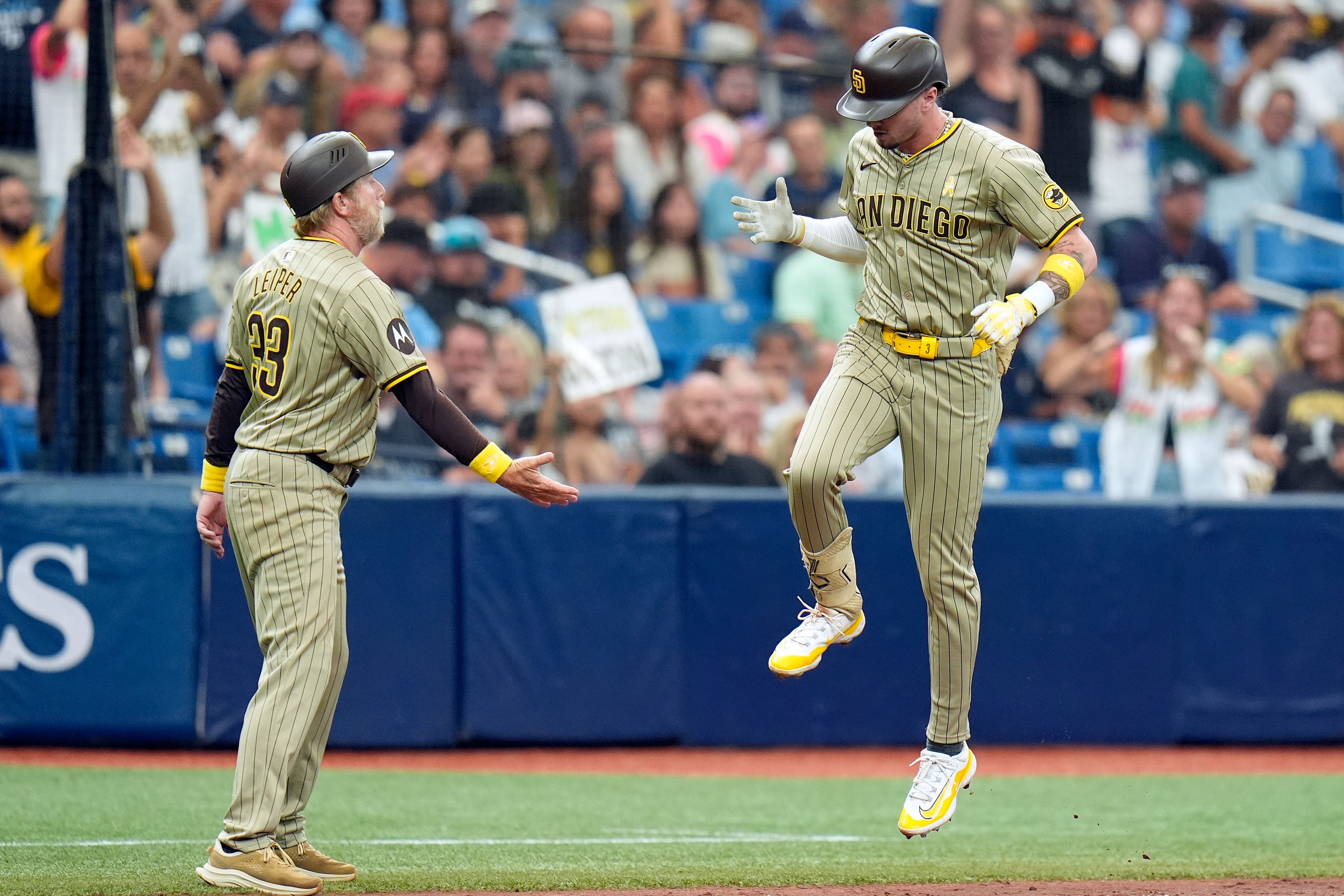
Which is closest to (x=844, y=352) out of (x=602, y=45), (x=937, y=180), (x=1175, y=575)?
(x=937, y=180)

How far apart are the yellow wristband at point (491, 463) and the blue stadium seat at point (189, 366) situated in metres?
4.89

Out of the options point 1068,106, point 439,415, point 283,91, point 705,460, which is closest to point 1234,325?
point 1068,106

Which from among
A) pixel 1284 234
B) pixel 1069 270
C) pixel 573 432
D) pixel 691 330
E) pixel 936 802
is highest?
pixel 1284 234

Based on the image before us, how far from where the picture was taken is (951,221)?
15.8ft

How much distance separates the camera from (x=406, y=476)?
9.07 m

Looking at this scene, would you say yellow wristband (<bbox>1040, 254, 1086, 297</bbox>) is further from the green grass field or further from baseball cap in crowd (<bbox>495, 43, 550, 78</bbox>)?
baseball cap in crowd (<bbox>495, 43, 550, 78</bbox>)

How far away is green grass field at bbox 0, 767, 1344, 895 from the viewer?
17.4ft

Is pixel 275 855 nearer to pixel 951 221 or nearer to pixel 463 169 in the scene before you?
pixel 951 221

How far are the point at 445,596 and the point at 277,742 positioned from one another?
11.9 ft

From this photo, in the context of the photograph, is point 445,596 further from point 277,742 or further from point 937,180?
point 937,180

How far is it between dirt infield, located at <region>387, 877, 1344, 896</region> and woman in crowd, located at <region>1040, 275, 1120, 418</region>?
5.11m

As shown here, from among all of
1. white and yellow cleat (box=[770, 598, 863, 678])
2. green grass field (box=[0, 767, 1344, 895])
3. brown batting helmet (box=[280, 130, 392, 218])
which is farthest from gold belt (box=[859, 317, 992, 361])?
green grass field (box=[0, 767, 1344, 895])

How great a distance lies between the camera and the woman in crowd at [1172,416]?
9.31 metres

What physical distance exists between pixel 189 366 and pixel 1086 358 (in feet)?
17.6
